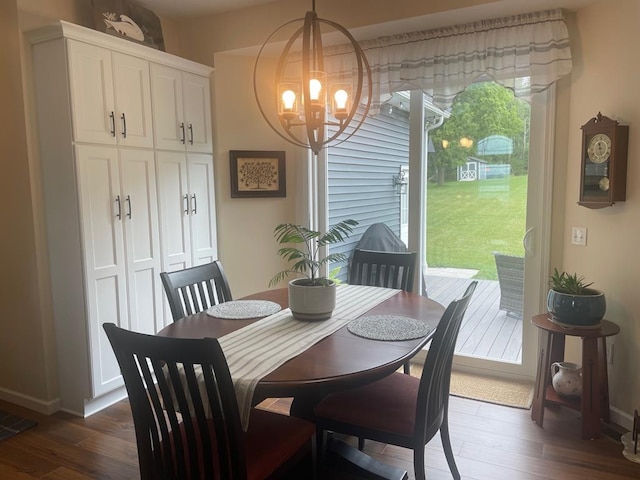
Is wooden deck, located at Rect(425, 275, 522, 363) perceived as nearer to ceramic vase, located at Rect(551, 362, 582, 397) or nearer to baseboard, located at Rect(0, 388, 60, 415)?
ceramic vase, located at Rect(551, 362, 582, 397)

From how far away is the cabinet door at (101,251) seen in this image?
2.77 metres

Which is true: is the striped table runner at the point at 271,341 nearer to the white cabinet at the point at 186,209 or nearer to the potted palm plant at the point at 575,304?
the potted palm plant at the point at 575,304

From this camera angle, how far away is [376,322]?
2162mm

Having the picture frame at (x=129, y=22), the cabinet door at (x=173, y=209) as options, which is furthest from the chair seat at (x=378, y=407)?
the picture frame at (x=129, y=22)

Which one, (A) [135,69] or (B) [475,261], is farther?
(B) [475,261]

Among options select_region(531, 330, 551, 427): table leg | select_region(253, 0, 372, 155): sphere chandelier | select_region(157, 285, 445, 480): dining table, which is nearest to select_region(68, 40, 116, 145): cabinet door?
select_region(253, 0, 372, 155): sphere chandelier

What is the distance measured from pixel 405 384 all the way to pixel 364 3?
2.41 meters

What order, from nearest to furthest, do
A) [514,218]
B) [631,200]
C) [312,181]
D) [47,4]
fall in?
[631,200] < [47,4] < [514,218] < [312,181]

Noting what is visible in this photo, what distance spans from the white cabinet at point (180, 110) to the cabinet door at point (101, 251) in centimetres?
46

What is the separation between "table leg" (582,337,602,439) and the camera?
2.55 metres

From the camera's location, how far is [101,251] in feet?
9.42

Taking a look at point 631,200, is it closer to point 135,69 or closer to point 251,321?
point 251,321

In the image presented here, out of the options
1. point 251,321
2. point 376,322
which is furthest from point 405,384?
point 251,321

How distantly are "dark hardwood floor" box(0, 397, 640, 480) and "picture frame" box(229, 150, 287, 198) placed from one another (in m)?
1.83
